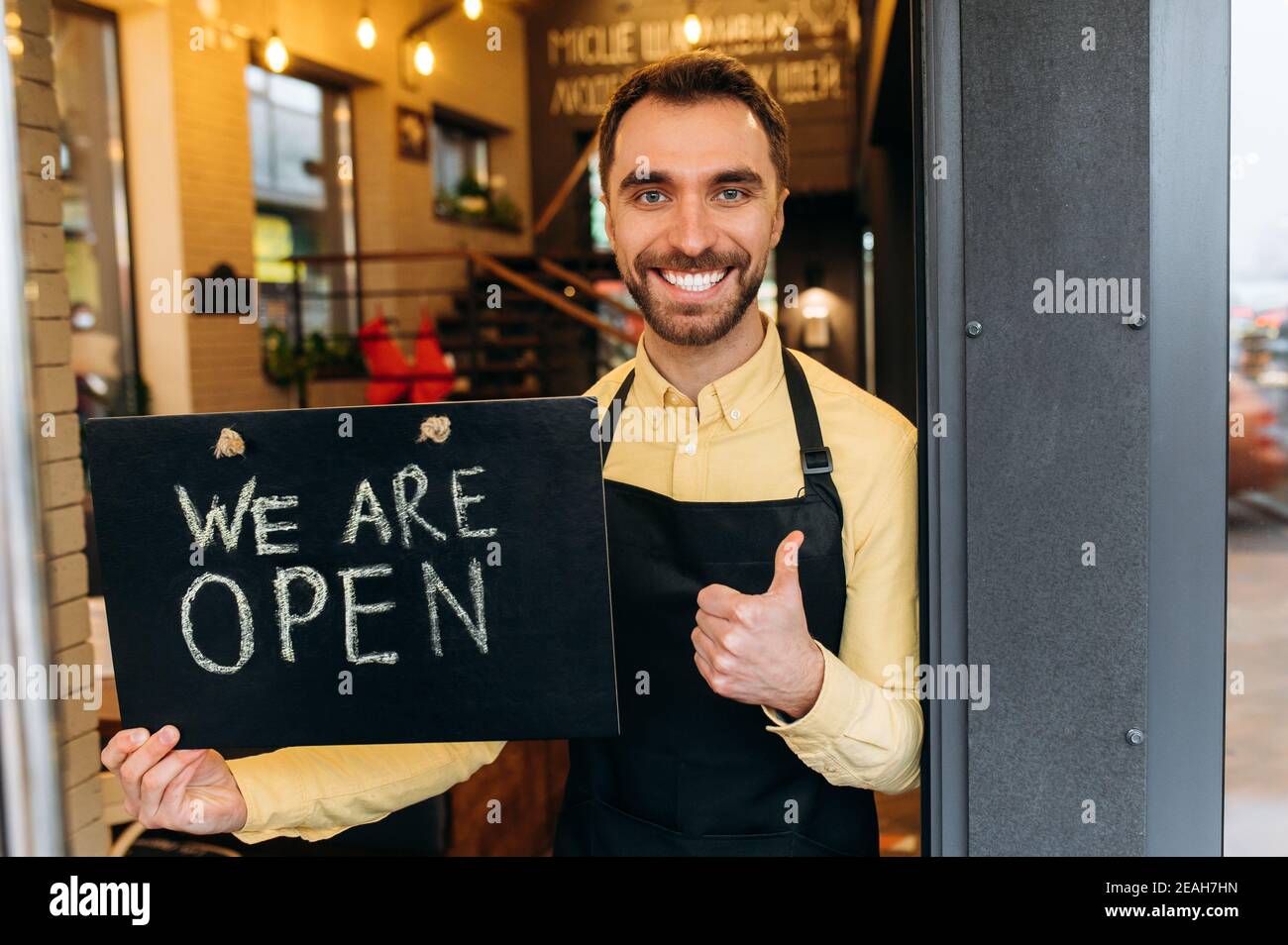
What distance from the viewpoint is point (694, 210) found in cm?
156

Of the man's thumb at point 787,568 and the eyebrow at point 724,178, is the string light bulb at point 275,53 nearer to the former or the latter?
the eyebrow at point 724,178

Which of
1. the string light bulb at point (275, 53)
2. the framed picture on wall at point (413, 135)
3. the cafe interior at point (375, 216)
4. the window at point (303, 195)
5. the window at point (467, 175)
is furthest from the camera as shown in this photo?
the window at point (467, 175)

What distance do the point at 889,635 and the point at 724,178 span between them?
0.68m

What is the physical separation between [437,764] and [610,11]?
7.82 meters

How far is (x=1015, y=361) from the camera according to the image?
143cm

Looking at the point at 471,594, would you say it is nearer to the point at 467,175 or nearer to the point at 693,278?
the point at 693,278

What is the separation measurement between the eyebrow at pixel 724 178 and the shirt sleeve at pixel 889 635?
0.43 metres

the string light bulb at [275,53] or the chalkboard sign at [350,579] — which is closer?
the chalkboard sign at [350,579]

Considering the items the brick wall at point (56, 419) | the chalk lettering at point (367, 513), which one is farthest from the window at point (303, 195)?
the chalk lettering at point (367, 513)

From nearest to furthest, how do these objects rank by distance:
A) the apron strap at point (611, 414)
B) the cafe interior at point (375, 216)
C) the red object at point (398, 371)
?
the apron strap at point (611, 414), the cafe interior at point (375, 216), the red object at point (398, 371)

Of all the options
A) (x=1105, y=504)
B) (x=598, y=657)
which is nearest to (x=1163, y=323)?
(x=1105, y=504)

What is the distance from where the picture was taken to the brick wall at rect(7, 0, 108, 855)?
2.03 meters

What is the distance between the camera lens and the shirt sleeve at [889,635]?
1.45 meters
